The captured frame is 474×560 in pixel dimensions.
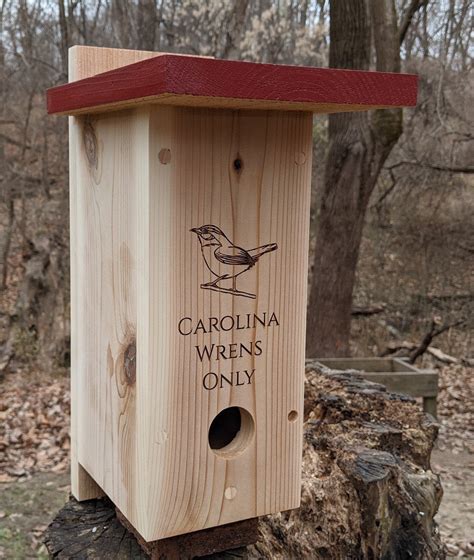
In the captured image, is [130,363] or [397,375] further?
[397,375]

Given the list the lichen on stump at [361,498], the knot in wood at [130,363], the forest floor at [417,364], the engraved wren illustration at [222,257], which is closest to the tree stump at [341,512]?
the lichen on stump at [361,498]

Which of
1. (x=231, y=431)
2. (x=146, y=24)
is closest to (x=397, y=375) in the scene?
(x=231, y=431)

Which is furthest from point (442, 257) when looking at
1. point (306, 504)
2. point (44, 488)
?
point (306, 504)

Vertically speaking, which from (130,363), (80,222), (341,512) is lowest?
(341,512)

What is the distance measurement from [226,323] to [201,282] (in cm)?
13

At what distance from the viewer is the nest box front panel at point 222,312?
175cm

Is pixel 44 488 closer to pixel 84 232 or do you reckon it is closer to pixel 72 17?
pixel 84 232

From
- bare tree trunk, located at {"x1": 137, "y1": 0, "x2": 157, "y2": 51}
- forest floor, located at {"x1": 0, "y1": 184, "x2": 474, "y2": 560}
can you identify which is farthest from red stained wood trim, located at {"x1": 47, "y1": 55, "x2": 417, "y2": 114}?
bare tree trunk, located at {"x1": 137, "y1": 0, "x2": 157, "y2": 51}

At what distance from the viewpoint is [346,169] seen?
22.9 ft

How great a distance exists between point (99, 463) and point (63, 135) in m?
7.42

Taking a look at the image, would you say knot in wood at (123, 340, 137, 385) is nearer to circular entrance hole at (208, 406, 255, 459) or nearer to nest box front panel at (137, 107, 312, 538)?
nest box front panel at (137, 107, 312, 538)

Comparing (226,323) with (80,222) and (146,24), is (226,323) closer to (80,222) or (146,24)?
(80,222)

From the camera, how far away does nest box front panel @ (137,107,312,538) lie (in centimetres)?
175

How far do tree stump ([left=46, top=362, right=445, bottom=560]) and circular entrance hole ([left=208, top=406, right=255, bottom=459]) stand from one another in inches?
9.0
